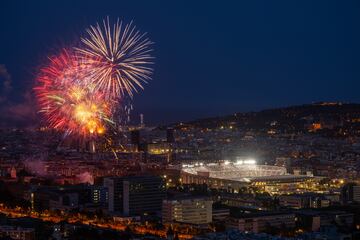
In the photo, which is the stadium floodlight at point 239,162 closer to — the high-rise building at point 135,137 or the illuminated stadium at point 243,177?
the illuminated stadium at point 243,177

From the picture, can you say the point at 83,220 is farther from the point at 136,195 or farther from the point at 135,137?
the point at 135,137

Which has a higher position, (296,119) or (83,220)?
(296,119)

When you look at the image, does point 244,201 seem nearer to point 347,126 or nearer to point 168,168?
point 168,168

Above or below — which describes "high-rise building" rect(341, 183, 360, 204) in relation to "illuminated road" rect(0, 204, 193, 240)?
above

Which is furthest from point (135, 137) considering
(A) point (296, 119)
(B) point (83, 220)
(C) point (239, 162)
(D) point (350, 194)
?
(B) point (83, 220)

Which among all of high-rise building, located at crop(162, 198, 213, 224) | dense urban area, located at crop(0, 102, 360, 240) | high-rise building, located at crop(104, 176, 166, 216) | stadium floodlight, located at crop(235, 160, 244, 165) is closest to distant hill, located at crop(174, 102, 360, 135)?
dense urban area, located at crop(0, 102, 360, 240)

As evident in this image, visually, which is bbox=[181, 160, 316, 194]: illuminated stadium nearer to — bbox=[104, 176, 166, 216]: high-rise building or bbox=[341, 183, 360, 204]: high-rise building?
bbox=[341, 183, 360, 204]: high-rise building
